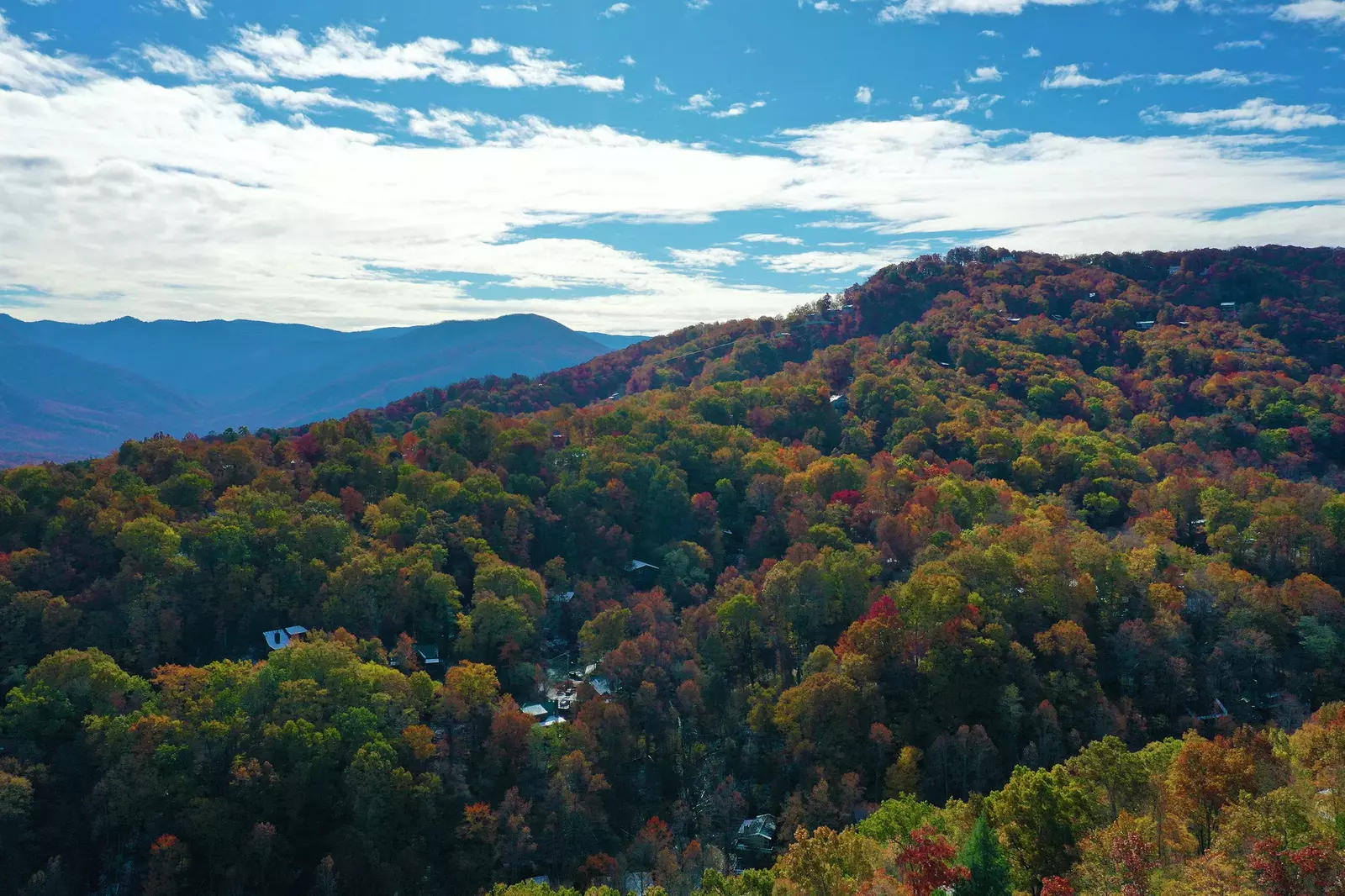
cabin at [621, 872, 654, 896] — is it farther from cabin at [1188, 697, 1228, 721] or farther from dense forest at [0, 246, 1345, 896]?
cabin at [1188, 697, 1228, 721]

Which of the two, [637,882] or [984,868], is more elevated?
[984,868]

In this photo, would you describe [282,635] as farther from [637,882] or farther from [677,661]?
[637,882]

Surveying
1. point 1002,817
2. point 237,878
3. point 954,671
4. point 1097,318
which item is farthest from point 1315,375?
point 237,878

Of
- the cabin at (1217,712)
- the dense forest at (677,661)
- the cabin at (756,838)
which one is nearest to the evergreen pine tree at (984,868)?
the dense forest at (677,661)

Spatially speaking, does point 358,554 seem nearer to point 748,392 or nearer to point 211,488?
point 211,488

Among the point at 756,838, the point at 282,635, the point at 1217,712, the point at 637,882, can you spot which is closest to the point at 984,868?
the point at 756,838

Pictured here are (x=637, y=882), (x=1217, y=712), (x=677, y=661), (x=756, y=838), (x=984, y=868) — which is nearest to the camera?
(x=984, y=868)

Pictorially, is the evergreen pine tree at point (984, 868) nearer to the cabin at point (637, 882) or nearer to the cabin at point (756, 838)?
the cabin at point (637, 882)
